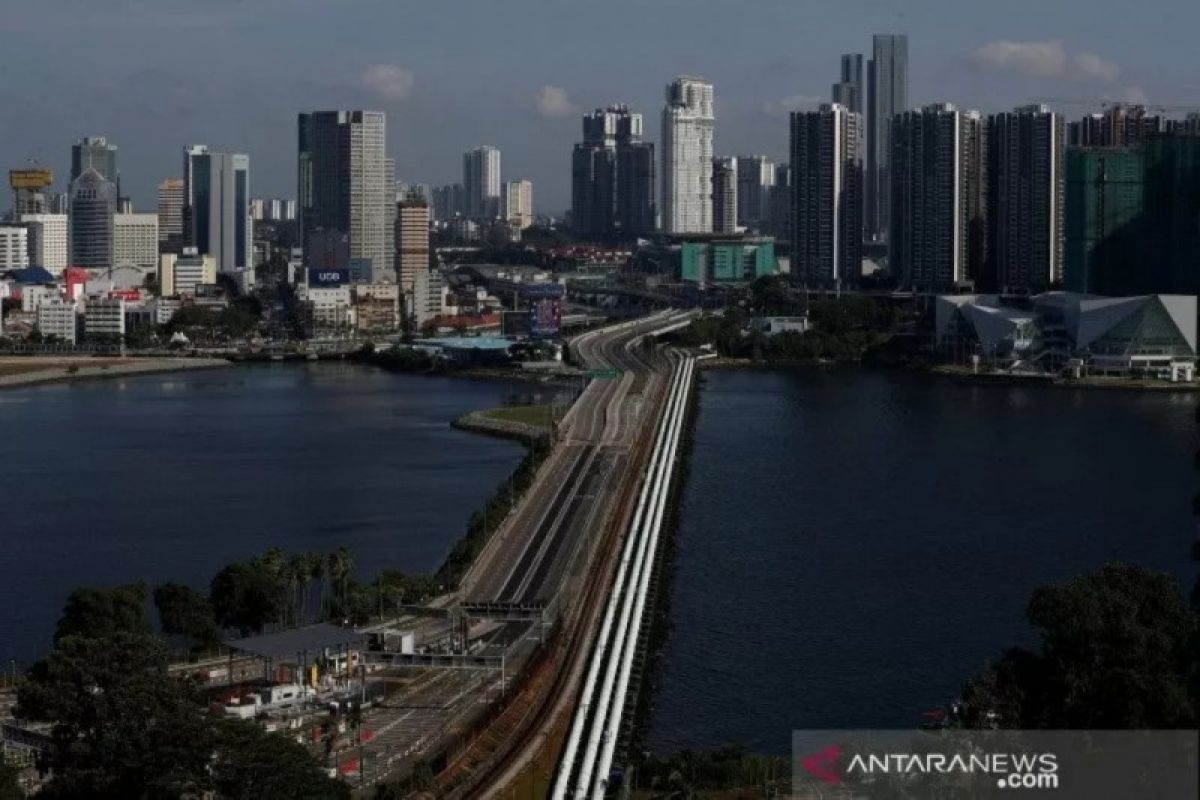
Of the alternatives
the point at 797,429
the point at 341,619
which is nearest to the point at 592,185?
the point at 797,429

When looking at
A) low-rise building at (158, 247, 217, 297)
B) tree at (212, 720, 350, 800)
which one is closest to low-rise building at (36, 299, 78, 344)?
low-rise building at (158, 247, 217, 297)

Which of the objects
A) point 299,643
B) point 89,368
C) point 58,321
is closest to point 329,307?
point 58,321

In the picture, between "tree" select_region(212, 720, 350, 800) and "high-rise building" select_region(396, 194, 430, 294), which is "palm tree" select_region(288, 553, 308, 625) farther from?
"high-rise building" select_region(396, 194, 430, 294)

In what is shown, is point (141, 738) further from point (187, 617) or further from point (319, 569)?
point (319, 569)

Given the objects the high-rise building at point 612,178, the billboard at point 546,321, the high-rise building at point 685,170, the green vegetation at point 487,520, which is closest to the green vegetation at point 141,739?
the green vegetation at point 487,520

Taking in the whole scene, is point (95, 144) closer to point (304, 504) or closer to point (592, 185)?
point (592, 185)
